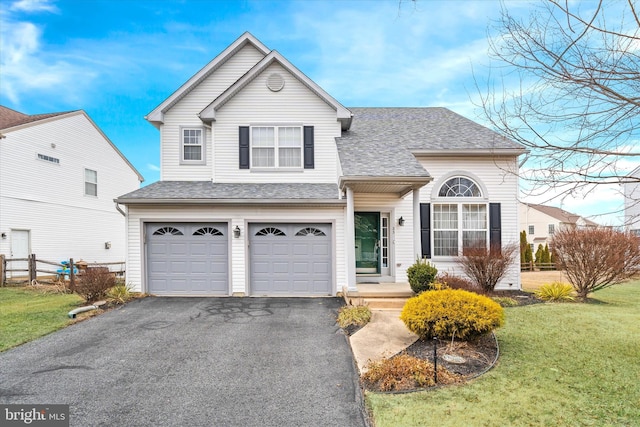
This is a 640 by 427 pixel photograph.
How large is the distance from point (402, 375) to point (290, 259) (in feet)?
21.4

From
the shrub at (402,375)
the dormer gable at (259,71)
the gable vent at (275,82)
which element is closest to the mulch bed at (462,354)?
A: the shrub at (402,375)

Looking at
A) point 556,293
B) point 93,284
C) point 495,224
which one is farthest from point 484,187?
point 93,284

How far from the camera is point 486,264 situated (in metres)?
10.3

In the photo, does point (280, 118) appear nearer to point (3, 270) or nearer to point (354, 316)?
point (354, 316)

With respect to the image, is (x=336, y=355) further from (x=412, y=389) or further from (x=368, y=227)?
(x=368, y=227)

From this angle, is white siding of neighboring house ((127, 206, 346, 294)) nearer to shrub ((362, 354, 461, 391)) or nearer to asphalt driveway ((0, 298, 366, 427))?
asphalt driveway ((0, 298, 366, 427))

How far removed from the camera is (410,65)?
643cm

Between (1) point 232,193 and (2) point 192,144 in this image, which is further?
(2) point 192,144

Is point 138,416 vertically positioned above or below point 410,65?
below

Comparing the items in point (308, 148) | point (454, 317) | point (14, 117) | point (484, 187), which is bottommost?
point (454, 317)

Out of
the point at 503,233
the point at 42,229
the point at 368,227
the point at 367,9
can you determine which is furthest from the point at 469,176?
the point at 42,229

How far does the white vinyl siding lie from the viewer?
48.0 ft

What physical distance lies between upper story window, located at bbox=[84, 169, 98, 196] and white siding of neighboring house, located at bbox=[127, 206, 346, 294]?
10471 millimetres

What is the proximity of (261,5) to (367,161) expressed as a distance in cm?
493
